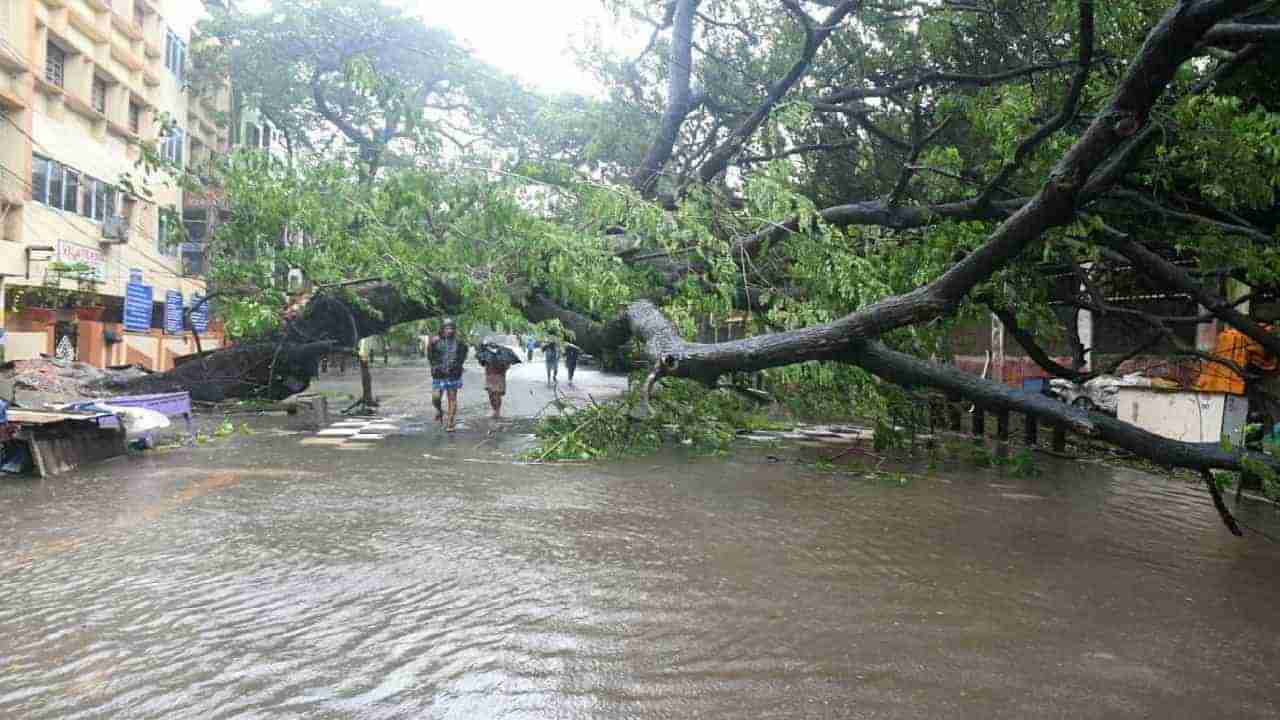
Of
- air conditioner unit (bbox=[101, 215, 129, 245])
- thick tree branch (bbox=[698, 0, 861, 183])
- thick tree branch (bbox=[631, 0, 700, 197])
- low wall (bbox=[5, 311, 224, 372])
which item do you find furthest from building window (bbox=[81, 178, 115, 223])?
thick tree branch (bbox=[698, 0, 861, 183])

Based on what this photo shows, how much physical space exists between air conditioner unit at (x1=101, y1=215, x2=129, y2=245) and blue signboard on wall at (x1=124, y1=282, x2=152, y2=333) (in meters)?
1.30

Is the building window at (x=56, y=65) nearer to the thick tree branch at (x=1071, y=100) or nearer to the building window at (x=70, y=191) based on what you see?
the building window at (x=70, y=191)

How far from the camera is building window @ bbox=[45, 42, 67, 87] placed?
1934cm

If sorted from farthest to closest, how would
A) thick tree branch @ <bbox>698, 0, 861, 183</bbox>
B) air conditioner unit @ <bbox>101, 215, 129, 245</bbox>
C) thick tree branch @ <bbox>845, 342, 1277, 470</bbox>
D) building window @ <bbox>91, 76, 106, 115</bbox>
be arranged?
building window @ <bbox>91, 76, 106, 115</bbox>, air conditioner unit @ <bbox>101, 215, 129, 245</bbox>, thick tree branch @ <bbox>698, 0, 861, 183</bbox>, thick tree branch @ <bbox>845, 342, 1277, 470</bbox>

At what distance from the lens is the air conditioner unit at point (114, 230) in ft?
68.0

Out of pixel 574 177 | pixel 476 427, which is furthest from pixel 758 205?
pixel 476 427

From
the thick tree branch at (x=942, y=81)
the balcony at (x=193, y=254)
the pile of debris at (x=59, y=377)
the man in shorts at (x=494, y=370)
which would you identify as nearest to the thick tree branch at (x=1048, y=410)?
the thick tree branch at (x=942, y=81)

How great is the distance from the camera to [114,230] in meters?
20.8

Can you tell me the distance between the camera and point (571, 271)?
377 inches

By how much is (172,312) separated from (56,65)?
7.69 meters

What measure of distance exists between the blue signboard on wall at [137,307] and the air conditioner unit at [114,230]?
4.26 ft

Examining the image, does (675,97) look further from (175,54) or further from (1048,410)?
(175,54)

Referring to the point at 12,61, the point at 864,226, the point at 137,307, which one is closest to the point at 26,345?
the point at 137,307

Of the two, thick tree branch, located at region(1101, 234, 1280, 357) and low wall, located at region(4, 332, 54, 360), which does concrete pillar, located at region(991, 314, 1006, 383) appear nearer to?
thick tree branch, located at region(1101, 234, 1280, 357)
